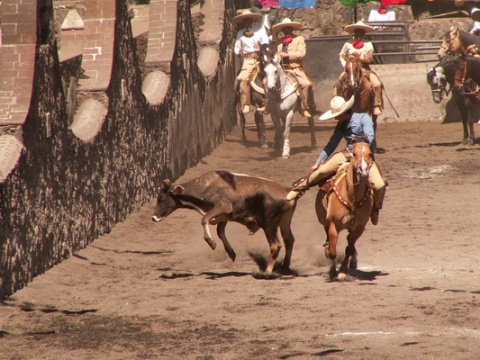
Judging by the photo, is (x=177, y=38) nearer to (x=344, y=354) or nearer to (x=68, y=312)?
(x=68, y=312)

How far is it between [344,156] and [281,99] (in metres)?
11.3

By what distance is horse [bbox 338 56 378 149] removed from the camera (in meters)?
19.7

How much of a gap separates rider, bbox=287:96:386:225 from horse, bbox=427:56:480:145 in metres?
11.5

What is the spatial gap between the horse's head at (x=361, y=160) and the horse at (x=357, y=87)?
834cm

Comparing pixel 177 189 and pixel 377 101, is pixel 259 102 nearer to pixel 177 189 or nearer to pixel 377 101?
pixel 377 101

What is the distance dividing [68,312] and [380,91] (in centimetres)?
1293

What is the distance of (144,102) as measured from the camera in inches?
688

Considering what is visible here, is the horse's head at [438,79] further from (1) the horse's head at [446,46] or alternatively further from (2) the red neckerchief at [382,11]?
(2) the red neckerchief at [382,11]

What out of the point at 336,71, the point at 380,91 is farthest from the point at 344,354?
the point at 336,71

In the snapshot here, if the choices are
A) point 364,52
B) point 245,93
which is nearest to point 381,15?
point 245,93

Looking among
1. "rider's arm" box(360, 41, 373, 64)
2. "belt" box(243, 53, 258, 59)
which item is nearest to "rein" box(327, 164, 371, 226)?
"rider's arm" box(360, 41, 373, 64)

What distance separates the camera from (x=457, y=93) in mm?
23406

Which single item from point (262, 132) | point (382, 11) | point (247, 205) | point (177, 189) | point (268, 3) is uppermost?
point (268, 3)

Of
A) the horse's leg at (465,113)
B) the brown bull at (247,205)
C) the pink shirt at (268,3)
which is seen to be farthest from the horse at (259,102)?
the brown bull at (247,205)
